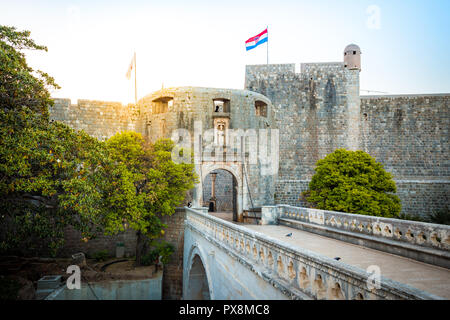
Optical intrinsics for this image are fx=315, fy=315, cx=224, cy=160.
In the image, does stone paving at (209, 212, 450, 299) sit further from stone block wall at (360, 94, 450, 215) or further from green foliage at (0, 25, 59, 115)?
stone block wall at (360, 94, 450, 215)

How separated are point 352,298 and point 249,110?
16.5 m

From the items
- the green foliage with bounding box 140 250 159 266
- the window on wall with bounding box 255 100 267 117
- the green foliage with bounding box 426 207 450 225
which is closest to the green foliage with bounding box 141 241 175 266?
the green foliage with bounding box 140 250 159 266

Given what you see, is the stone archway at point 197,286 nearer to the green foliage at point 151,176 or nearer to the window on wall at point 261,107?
the green foliage at point 151,176

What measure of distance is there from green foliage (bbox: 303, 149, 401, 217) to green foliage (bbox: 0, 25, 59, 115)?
578 inches

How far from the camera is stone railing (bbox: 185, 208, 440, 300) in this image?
368cm

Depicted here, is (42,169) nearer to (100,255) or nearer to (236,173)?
(100,255)

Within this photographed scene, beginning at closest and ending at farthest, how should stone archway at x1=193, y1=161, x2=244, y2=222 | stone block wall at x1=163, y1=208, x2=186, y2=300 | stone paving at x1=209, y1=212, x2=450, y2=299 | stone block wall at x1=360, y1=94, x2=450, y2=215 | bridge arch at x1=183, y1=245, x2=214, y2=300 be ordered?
stone paving at x1=209, y1=212, x2=450, y2=299 → bridge arch at x1=183, y1=245, x2=214, y2=300 → stone block wall at x1=163, y1=208, x2=186, y2=300 → stone archway at x1=193, y1=161, x2=244, y2=222 → stone block wall at x1=360, y1=94, x2=450, y2=215

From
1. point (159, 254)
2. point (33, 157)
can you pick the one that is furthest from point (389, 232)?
point (159, 254)

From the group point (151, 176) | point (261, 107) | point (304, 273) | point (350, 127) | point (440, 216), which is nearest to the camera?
point (304, 273)

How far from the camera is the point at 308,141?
81.7 feet

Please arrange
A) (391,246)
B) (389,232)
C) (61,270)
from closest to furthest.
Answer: (391,246) < (389,232) < (61,270)

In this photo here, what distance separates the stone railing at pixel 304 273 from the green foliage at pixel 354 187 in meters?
11.1

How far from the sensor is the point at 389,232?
7.92 meters

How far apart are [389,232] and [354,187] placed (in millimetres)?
10264
